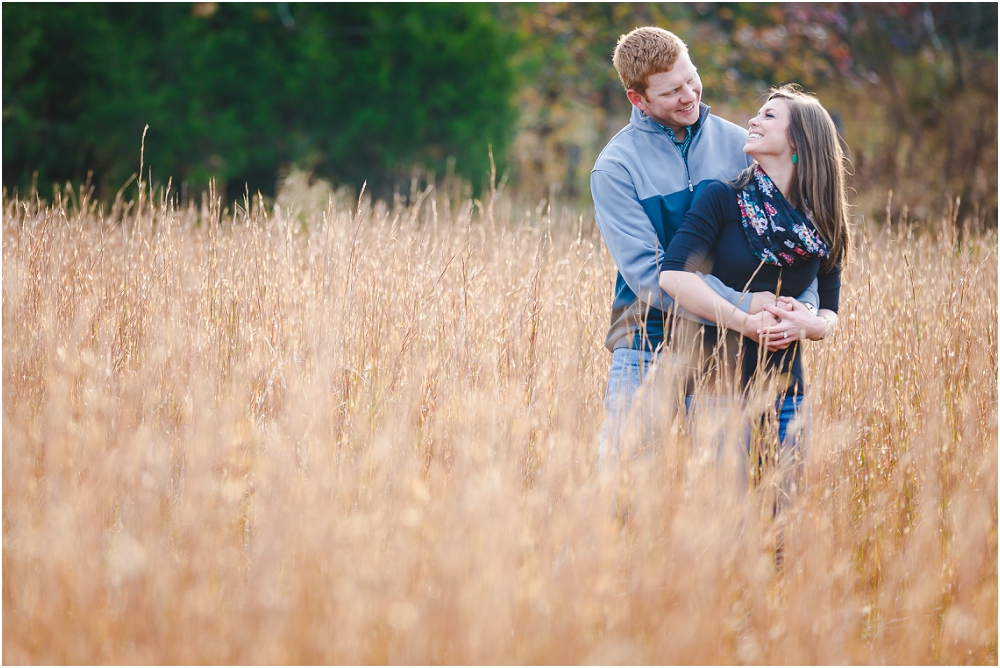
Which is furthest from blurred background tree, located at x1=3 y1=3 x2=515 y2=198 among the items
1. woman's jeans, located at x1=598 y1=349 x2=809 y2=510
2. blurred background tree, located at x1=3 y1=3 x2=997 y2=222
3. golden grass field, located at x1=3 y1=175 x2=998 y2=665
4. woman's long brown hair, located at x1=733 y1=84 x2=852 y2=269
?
woman's long brown hair, located at x1=733 y1=84 x2=852 y2=269

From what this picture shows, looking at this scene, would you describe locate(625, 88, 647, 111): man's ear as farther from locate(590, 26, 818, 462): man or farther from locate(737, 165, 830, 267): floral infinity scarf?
locate(737, 165, 830, 267): floral infinity scarf

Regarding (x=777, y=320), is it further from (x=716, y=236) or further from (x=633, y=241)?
(x=633, y=241)

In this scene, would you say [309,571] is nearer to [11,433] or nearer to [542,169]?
[11,433]

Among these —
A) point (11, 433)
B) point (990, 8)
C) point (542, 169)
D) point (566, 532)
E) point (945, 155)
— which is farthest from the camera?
point (542, 169)

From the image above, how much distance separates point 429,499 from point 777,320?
911 millimetres

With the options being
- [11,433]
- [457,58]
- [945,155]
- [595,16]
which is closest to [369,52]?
[457,58]

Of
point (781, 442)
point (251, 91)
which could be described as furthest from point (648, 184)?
point (251, 91)

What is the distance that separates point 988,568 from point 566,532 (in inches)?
41.1

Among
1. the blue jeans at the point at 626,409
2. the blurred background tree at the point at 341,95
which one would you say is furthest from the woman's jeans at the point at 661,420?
the blurred background tree at the point at 341,95

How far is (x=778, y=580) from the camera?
5.97ft

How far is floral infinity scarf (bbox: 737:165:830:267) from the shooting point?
1878 mm

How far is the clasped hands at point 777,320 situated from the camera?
1.87m

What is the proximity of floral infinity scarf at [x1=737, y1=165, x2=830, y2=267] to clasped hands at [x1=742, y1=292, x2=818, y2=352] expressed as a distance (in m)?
0.09

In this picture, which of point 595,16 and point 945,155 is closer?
point 945,155
